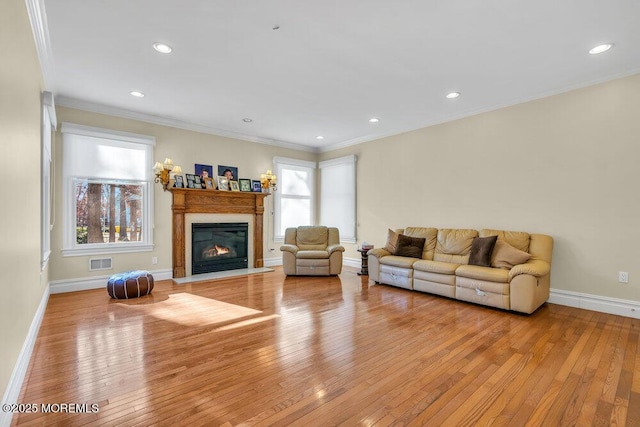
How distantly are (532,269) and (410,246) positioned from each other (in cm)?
180

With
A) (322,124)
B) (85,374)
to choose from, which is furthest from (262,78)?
(85,374)

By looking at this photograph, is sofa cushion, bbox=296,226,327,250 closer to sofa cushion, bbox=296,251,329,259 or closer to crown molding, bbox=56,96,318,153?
sofa cushion, bbox=296,251,329,259

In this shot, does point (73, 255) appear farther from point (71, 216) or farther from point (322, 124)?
point (322, 124)

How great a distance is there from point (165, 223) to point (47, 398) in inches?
150

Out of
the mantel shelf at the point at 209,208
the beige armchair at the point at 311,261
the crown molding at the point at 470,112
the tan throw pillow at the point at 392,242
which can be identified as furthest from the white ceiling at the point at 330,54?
the beige armchair at the point at 311,261

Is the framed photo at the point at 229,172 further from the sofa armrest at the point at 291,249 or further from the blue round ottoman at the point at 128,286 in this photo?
the blue round ottoman at the point at 128,286

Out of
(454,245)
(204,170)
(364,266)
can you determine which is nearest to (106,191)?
(204,170)

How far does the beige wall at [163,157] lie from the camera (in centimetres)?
458

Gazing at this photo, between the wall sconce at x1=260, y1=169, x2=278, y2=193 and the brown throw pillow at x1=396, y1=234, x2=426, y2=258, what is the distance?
2.80m

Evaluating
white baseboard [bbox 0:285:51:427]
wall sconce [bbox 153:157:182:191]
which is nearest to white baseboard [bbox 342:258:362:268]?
wall sconce [bbox 153:157:182:191]

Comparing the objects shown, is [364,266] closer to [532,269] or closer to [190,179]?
[532,269]

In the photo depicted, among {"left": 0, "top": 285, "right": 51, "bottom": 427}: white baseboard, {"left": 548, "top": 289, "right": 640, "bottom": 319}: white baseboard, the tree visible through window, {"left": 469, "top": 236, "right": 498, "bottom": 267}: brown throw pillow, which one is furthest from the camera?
the tree visible through window

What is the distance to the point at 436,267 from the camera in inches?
174

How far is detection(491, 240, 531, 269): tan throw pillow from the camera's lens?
3943 millimetres
